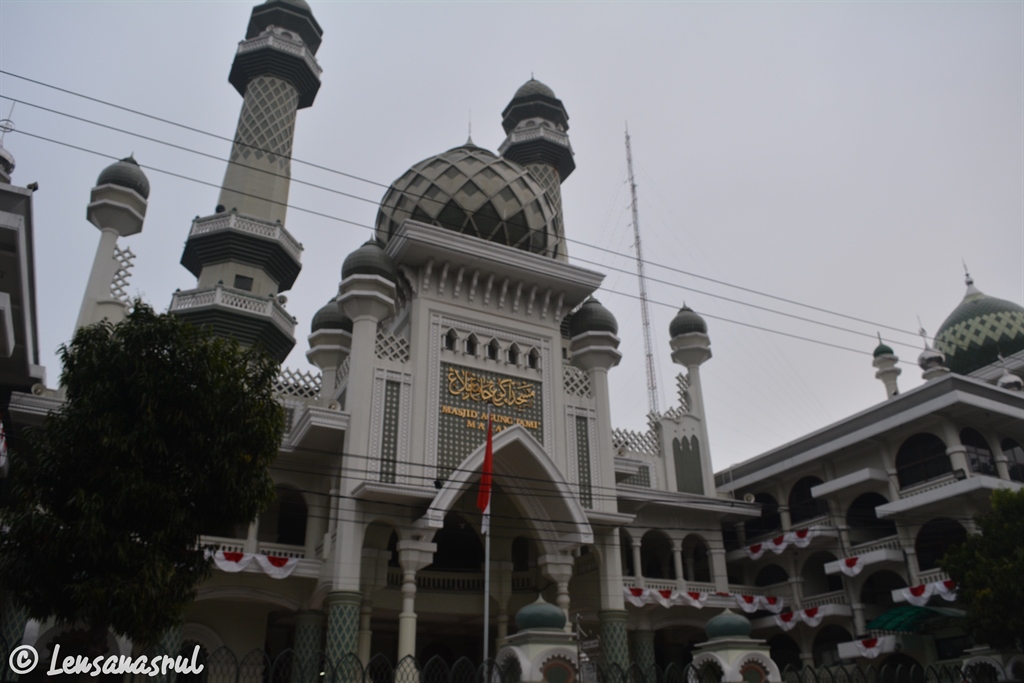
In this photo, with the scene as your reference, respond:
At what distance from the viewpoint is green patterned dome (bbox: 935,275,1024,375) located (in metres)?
29.7

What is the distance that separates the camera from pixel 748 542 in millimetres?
26109

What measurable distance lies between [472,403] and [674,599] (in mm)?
7932

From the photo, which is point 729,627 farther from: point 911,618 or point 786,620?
point 786,620

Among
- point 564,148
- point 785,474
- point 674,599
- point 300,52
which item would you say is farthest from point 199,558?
point 564,148

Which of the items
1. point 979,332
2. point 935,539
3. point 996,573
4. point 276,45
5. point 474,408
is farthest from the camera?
point 979,332

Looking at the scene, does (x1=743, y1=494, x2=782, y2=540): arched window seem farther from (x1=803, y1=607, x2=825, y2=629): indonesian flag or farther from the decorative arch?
the decorative arch

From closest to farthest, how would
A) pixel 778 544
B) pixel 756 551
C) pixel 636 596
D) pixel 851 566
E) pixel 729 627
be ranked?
pixel 729 627 → pixel 636 596 → pixel 851 566 → pixel 778 544 → pixel 756 551

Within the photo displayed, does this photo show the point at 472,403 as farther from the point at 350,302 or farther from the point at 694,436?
the point at 694,436

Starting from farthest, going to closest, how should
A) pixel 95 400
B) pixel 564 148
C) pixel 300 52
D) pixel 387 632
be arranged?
pixel 564 148 → pixel 300 52 → pixel 387 632 → pixel 95 400

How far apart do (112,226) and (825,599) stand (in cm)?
2192

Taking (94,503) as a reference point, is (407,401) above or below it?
above

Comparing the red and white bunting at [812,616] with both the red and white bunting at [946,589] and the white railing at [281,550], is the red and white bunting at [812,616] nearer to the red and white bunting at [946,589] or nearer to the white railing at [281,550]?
the red and white bunting at [946,589]

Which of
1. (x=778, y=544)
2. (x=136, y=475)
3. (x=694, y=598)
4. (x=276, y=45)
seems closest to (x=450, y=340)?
(x=694, y=598)

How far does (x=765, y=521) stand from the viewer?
26.4 meters
